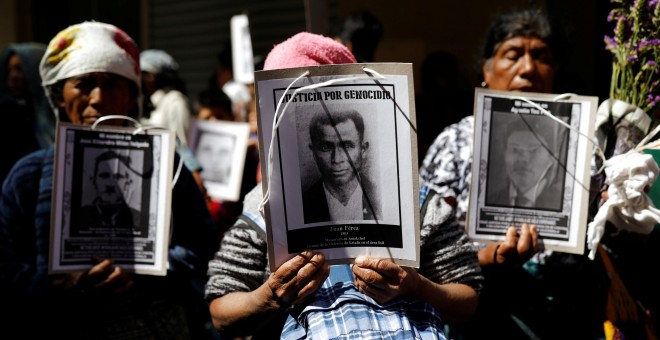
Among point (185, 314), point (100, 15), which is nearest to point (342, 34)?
point (185, 314)

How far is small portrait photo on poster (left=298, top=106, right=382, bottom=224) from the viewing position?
2004 millimetres

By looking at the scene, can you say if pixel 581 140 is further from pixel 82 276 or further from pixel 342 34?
pixel 342 34

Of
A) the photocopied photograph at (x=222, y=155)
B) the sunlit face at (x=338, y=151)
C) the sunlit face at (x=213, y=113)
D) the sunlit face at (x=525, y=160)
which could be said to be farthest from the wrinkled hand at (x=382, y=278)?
the sunlit face at (x=213, y=113)

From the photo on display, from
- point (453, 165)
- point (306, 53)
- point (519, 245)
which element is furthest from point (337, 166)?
point (453, 165)

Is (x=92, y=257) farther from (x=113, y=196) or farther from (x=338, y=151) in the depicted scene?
(x=338, y=151)

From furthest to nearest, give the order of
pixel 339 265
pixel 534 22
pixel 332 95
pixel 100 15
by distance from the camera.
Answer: pixel 100 15 < pixel 534 22 < pixel 339 265 < pixel 332 95

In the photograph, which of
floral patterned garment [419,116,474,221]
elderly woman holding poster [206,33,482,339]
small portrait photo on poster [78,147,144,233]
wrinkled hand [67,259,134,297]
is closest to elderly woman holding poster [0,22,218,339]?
wrinkled hand [67,259,134,297]

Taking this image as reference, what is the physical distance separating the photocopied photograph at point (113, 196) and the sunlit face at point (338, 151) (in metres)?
0.84

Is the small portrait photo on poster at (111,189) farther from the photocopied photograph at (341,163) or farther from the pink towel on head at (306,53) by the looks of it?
the photocopied photograph at (341,163)

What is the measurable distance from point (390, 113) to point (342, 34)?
8.71 feet

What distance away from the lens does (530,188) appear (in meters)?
2.62

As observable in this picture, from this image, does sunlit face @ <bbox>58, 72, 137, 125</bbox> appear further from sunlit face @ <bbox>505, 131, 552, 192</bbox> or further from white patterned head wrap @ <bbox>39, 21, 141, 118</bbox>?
sunlit face @ <bbox>505, 131, 552, 192</bbox>

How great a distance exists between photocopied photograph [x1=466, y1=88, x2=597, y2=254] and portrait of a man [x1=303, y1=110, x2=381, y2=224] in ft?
2.35

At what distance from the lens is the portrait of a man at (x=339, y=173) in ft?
6.57
